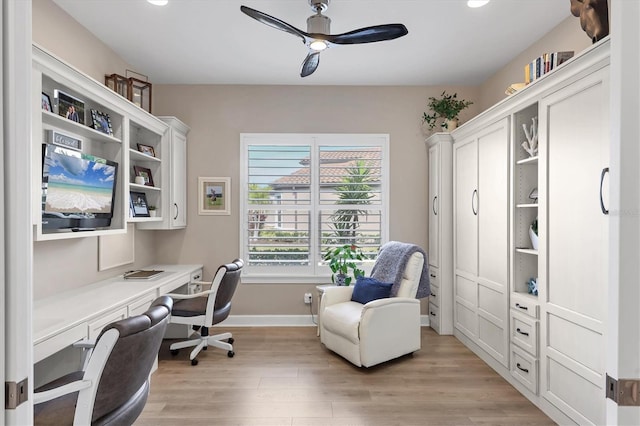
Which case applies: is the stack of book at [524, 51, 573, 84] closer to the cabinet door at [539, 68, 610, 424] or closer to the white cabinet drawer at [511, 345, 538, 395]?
the cabinet door at [539, 68, 610, 424]

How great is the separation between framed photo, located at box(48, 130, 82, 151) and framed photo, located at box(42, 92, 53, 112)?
16 cm

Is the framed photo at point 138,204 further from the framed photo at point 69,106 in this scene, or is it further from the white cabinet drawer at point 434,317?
the white cabinet drawer at point 434,317

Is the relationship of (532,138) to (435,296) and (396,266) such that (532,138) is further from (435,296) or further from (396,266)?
(435,296)

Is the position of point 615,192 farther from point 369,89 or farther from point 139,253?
point 139,253

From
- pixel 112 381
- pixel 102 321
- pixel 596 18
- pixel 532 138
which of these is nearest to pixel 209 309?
pixel 102 321

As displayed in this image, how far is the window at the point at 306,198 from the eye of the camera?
425 centimetres

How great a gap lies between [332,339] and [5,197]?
2.94m

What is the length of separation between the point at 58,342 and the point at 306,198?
9.34 ft

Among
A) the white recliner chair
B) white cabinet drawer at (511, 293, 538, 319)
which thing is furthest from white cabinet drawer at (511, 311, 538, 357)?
the white recliner chair

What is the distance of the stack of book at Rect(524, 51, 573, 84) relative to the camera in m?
2.37

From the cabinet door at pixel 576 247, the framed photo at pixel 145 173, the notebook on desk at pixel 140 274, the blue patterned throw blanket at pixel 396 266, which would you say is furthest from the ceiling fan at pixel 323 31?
the notebook on desk at pixel 140 274

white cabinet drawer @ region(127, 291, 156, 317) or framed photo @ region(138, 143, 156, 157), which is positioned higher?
framed photo @ region(138, 143, 156, 157)

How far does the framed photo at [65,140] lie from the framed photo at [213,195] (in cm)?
164

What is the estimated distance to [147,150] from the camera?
3.65 meters
